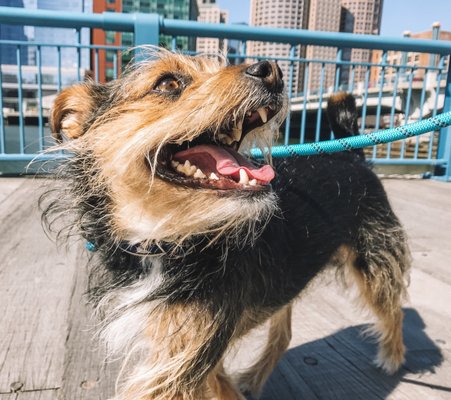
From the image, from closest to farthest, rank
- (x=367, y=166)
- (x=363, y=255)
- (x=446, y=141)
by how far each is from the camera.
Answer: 1. (x=363, y=255)
2. (x=367, y=166)
3. (x=446, y=141)

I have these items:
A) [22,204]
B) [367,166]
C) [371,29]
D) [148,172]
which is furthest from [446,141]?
[371,29]

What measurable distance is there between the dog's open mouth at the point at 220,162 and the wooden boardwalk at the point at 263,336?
1.05 m

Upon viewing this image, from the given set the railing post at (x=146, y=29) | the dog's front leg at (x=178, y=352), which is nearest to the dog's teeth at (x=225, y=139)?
the dog's front leg at (x=178, y=352)

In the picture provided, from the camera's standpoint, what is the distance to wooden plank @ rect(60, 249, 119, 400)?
201cm

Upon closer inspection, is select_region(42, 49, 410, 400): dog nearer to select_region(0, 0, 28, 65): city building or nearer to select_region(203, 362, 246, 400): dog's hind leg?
select_region(203, 362, 246, 400): dog's hind leg

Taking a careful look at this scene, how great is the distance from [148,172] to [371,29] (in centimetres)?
17414

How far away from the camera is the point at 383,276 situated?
250 centimetres

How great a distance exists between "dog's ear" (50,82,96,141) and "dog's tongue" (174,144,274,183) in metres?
0.71

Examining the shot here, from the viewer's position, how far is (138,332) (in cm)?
163

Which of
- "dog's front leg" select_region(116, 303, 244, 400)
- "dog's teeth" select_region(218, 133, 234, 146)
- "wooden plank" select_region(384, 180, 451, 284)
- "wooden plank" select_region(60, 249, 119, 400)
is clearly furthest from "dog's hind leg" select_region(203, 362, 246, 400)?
"wooden plank" select_region(384, 180, 451, 284)

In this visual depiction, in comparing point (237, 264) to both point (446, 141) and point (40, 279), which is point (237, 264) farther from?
point (446, 141)

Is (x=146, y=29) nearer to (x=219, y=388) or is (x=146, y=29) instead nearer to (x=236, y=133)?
(x=236, y=133)

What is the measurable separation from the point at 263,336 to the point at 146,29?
3720 millimetres

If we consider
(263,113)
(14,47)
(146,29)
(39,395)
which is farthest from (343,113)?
(14,47)
